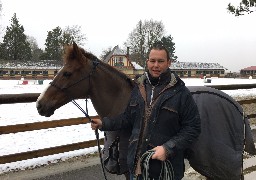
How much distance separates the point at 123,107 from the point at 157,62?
3.02 feet

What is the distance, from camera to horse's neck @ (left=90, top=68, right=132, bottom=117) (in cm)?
311

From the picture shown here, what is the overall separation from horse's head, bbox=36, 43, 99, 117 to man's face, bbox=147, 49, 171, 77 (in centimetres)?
85

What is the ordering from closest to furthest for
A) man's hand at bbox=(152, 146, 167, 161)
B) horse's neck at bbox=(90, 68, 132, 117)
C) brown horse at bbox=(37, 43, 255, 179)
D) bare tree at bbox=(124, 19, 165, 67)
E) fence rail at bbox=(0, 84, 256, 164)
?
man's hand at bbox=(152, 146, 167, 161) → brown horse at bbox=(37, 43, 255, 179) → horse's neck at bbox=(90, 68, 132, 117) → fence rail at bbox=(0, 84, 256, 164) → bare tree at bbox=(124, 19, 165, 67)

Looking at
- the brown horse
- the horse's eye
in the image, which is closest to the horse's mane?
the brown horse

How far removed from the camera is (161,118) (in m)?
2.30

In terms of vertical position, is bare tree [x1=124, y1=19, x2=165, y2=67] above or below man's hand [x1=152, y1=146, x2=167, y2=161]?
above

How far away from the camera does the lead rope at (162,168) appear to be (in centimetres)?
227

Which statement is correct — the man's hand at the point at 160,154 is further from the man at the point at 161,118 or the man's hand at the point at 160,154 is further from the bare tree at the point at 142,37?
the bare tree at the point at 142,37

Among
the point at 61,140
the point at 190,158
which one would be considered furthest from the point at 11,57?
the point at 190,158

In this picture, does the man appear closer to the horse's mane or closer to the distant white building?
the horse's mane

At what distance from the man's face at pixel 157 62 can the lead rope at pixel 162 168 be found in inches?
24.9

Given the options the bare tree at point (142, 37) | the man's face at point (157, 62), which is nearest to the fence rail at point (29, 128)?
the man's face at point (157, 62)

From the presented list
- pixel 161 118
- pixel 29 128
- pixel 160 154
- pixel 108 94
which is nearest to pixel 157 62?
pixel 161 118

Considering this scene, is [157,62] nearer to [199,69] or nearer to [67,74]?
[67,74]
